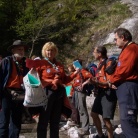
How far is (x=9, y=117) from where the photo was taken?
17.4 ft

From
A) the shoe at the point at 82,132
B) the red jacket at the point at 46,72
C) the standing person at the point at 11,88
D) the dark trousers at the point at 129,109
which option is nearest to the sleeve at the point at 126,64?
the dark trousers at the point at 129,109

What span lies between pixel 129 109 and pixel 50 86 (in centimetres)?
124

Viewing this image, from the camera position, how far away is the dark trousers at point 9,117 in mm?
5215

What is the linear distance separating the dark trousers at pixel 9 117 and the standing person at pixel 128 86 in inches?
63.7

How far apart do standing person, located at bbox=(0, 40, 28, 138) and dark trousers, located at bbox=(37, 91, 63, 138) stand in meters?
0.42

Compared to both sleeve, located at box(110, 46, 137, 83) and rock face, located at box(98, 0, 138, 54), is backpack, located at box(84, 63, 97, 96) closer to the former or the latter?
sleeve, located at box(110, 46, 137, 83)

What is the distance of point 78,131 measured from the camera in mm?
6777

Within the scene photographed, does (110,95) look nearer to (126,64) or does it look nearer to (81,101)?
(81,101)

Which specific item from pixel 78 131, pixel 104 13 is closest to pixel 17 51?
pixel 78 131

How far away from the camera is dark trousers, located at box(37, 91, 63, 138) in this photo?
5230mm

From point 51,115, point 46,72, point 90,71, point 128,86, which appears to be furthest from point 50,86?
point 90,71

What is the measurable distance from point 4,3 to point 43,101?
13.3 meters

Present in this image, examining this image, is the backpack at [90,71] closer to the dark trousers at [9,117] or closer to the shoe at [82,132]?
the shoe at [82,132]

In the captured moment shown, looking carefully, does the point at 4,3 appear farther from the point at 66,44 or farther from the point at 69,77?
the point at 69,77
